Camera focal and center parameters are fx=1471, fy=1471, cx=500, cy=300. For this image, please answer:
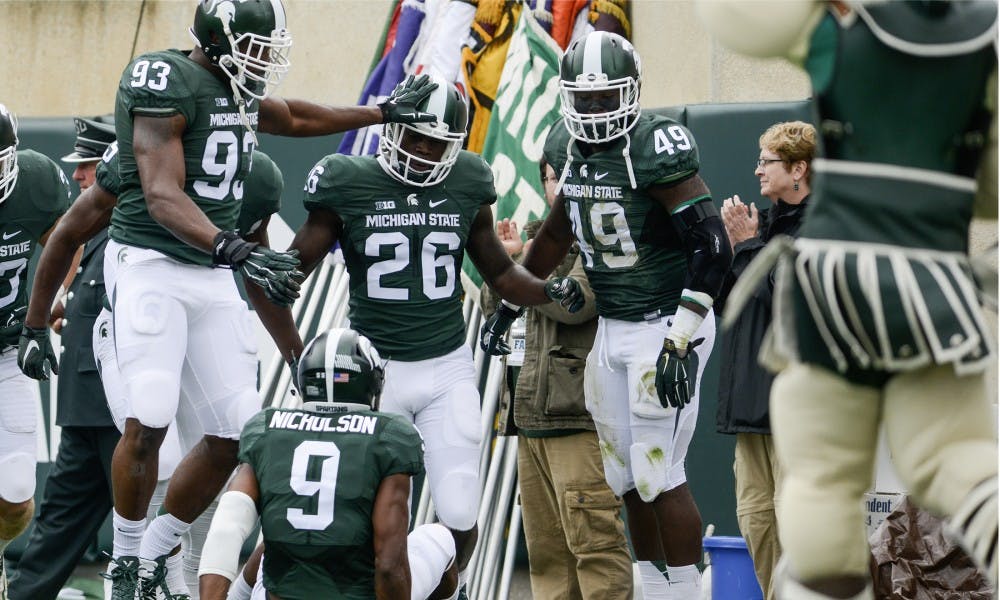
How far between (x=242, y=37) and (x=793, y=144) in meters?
2.07

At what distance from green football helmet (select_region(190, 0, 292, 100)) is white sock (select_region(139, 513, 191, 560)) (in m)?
1.44

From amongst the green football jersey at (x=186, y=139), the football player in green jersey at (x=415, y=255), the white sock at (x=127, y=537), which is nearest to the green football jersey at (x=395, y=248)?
the football player in green jersey at (x=415, y=255)

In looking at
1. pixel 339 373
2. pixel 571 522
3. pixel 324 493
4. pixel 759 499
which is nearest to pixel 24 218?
pixel 339 373

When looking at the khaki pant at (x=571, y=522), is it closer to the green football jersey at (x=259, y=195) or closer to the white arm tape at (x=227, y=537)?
the green football jersey at (x=259, y=195)

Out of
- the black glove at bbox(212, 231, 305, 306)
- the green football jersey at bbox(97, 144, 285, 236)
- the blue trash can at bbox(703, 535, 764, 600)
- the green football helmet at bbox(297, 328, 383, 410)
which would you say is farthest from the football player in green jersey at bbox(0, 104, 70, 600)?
the blue trash can at bbox(703, 535, 764, 600)

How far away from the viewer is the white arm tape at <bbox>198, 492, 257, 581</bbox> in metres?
3.72

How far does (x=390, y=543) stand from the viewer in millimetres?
3730

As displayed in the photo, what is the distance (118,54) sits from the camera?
8891mm

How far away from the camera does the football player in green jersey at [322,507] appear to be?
374 cm

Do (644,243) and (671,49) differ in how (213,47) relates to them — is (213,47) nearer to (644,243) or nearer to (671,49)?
(644,243)

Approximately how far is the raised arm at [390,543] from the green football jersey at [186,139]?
148cm

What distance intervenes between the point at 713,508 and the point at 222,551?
332 centimetres

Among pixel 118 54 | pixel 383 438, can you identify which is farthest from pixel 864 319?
pixel 118 54

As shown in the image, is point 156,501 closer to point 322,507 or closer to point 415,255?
point 415,255
